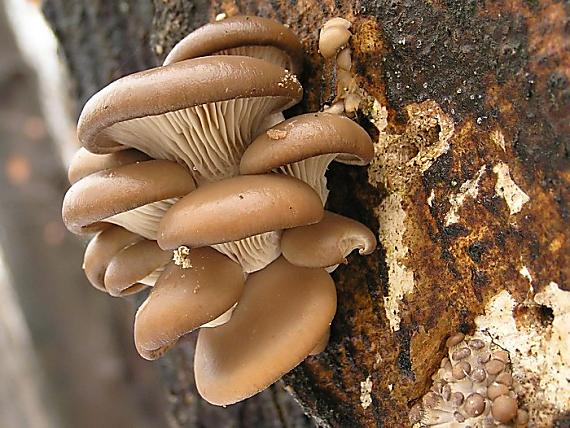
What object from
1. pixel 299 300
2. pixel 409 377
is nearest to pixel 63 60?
pixel 299 300

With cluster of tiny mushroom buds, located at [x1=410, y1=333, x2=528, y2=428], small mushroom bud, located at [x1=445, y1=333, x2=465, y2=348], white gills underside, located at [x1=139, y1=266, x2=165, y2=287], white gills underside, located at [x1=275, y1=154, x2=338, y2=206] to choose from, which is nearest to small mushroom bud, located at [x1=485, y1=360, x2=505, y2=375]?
cluster of tiny mushroom buds, located at [x1=410, y1=333, x2=528, y2=428]

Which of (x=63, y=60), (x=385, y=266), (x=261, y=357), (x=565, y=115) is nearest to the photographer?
(x=565, y=115)

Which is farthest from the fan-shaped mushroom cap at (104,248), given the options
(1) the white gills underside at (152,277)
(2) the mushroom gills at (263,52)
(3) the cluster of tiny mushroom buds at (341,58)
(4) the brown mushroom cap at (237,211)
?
(3) the cluster of tiny mushroom buds at (341,58)

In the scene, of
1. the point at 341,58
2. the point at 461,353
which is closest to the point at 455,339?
the point at 461,353

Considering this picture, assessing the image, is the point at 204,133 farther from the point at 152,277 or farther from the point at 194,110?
the point at 152,277

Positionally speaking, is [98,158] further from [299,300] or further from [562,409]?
[562,409]

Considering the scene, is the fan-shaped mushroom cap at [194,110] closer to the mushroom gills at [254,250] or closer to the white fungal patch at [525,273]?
the mushroom gills at [254,250]

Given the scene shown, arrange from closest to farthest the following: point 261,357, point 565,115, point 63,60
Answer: point 565,115 → point 261,357 → point 63,60
